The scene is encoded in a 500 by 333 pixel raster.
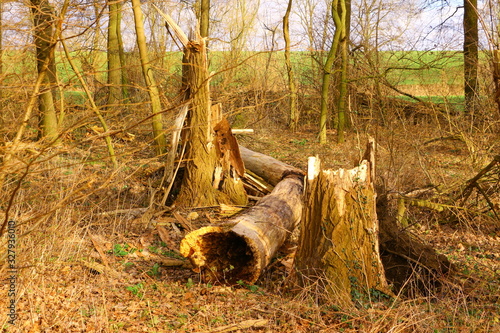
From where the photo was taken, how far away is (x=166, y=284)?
495 cm

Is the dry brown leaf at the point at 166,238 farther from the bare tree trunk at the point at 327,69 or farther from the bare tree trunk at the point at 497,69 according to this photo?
the bare tree trunk at the point at 327,69

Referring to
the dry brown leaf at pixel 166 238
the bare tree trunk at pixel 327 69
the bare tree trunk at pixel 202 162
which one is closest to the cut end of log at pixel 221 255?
the dry brown leaf at pixel 166 238

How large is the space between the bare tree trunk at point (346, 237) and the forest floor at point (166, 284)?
0.75 ft

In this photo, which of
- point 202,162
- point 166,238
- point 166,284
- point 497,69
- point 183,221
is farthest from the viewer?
point 202,162

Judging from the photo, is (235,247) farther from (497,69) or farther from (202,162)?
(497,69)

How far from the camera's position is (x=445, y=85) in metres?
9.87

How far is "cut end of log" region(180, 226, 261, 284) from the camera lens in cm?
498

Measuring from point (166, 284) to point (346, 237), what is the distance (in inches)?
79.7

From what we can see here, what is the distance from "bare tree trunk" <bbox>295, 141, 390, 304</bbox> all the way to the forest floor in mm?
230

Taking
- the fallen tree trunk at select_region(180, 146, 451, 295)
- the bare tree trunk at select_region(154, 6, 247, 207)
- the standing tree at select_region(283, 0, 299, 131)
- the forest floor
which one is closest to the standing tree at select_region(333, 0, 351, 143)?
the standing tree at select_region(283, 0, 299, 131)

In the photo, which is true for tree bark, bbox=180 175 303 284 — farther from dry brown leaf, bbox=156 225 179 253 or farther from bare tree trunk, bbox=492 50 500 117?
bare tree trunk, bbox=492 50 500 117

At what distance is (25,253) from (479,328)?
3.95m

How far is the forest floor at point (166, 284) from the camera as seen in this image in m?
3.64

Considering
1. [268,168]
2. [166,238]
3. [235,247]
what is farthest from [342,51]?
[235,247]
